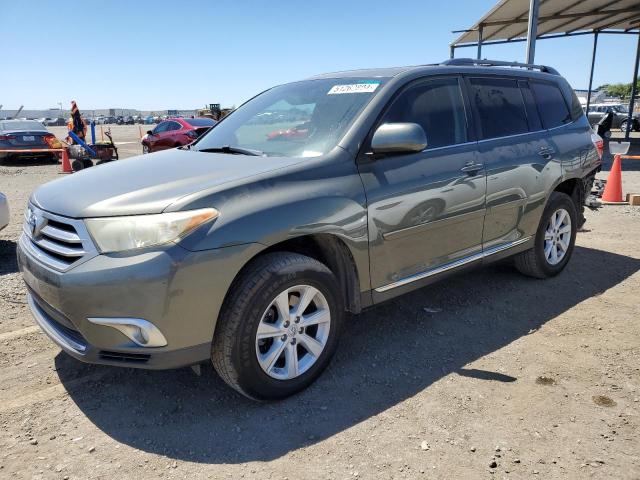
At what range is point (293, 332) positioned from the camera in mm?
2865

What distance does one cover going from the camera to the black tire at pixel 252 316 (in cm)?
259

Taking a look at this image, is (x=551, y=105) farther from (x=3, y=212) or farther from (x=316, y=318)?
(x=3, y=212)

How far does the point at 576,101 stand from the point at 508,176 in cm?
173

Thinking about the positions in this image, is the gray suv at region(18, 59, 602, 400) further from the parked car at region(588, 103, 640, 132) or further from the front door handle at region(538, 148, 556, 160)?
the parked car at region(588, 103, 640, 132)

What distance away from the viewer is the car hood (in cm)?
254

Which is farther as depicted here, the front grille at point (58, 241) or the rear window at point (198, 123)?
the rear window at point (198, 123)

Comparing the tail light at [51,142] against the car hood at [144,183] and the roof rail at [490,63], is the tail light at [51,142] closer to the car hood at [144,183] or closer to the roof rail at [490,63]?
the car hood at [144,183]

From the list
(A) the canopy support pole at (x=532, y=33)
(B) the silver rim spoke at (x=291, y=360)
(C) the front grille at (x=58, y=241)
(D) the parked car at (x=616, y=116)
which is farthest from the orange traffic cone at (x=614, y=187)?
(D) the parked car at (x=616, y=116)

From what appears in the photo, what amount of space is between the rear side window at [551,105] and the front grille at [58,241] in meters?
3.89


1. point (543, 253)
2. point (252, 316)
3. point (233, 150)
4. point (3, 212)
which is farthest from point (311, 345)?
point (3, 212)

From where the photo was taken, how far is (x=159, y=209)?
96.9 inches

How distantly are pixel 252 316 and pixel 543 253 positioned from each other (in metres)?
3.17

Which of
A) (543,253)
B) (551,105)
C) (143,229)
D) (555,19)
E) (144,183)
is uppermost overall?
(555,19)

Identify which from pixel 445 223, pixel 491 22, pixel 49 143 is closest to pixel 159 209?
pixel 445 223
